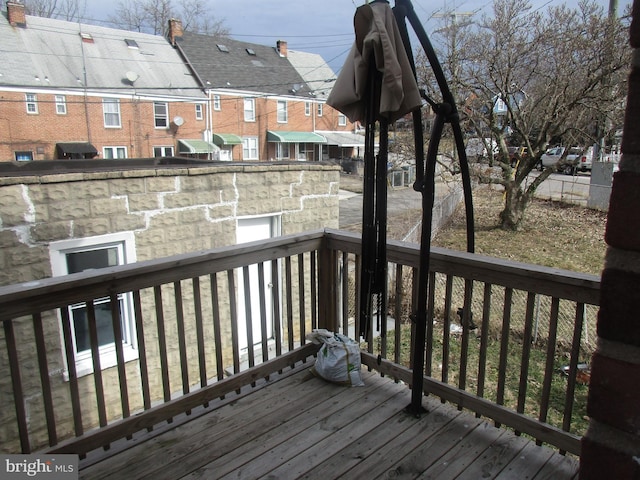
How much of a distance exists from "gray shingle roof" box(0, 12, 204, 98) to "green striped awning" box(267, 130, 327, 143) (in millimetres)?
4508

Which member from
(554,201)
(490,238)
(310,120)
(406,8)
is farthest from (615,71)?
(310,120)

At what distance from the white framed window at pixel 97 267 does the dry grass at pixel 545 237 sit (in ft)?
24.2

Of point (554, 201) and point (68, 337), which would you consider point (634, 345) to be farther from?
point (554, 201)

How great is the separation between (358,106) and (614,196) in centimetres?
176

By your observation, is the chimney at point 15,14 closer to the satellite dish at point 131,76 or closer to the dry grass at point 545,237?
the satellite dish at point 131,76

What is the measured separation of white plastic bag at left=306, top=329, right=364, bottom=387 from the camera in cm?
277

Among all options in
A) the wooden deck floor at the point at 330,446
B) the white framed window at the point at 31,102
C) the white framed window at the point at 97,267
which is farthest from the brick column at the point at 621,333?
the white framed window at the point at 31,102

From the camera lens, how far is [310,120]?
1091 inches

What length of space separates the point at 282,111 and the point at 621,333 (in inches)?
1049

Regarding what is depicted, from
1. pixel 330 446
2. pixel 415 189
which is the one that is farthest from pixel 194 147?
pixel 330 446

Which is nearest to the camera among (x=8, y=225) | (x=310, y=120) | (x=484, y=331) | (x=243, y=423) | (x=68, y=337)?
(x=68, y=337)

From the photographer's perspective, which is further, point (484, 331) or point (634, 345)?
point (484, 331)
